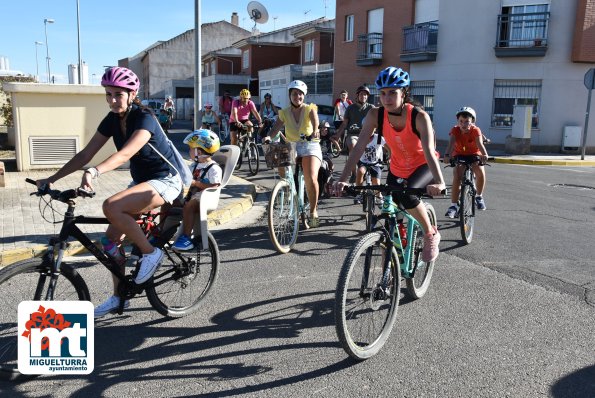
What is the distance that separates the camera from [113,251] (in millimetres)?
3920

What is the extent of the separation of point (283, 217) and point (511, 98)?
1939 centimetres

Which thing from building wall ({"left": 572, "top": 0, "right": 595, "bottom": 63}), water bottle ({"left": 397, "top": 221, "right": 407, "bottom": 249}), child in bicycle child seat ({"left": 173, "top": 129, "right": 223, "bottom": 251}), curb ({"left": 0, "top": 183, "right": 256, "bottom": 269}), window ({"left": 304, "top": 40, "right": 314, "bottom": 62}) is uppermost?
window ({"left": 304, "top": 40, "right": 314, "bottom": 62})

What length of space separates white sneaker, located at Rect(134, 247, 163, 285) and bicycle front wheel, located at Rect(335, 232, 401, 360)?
1396 mm

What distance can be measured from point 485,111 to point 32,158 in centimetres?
A: 1833

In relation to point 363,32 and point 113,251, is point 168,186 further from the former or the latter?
point 363,32

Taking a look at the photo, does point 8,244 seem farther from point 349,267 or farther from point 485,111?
point 485,111

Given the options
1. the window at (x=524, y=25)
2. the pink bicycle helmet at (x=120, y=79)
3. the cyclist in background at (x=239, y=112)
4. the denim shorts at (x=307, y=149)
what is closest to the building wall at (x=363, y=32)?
the window at (x=524, y=25)

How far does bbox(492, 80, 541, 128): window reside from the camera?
22328mm

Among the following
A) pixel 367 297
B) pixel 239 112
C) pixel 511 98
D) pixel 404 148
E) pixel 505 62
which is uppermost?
pixel 505 62

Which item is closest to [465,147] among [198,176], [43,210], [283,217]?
[283,217]

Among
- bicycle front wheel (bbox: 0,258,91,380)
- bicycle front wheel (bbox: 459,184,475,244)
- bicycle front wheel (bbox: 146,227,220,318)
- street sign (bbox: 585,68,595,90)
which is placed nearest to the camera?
bicycle front wheel (bbox: 0,258,91,380)

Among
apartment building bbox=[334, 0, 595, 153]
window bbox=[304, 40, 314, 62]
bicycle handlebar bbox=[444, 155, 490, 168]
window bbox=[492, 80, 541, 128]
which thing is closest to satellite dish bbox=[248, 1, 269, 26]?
window bbox=[304, 40, 314, 62]

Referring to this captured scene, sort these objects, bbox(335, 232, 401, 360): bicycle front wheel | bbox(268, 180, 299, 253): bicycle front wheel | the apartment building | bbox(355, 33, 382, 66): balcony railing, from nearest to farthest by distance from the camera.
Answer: bbox(335, 232, 401, 360): bicycle front wheel < bbox(268, 180, 299, 253): bicycle front wheel < the apartment building < bbox(355, 33, 382, 66): balcony railing

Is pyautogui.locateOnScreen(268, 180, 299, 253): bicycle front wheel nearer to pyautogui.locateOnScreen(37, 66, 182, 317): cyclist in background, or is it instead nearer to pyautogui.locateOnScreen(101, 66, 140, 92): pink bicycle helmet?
pyautogui.locateOnScreen(37, 66, 182, 317): cyclist in background
